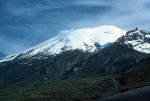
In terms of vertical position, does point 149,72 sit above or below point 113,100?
above

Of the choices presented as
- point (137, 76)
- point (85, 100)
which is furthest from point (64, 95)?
point (85, 100)

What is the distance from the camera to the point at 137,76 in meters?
134

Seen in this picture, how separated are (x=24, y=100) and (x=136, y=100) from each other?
4487 inches

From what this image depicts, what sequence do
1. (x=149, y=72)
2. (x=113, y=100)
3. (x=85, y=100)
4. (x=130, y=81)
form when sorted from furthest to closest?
(x=149, y=72)
(x=130, y=81)
(x=85, y=100)
(x=113, y=100)

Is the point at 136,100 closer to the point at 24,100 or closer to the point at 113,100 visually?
the point at 113,100

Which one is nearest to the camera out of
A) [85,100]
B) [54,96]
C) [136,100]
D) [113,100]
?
[136,100]

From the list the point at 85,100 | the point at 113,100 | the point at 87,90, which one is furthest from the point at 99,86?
the point at 113,100

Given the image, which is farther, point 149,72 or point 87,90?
point 87,90

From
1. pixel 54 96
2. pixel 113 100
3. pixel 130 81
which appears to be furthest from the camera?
pixel 54 96

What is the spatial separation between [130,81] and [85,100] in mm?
26123

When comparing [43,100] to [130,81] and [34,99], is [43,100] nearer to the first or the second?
[34,99]

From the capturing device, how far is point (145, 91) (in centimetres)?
4472

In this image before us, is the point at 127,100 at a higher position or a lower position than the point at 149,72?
lower

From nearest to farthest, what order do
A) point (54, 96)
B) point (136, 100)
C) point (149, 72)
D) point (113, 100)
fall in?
point (136, 100) → point (113, 100) → point (149, 72) → point (54, 96)
